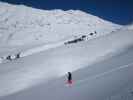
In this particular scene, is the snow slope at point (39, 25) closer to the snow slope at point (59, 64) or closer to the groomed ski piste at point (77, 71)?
the groomed ski piste at point (77, 71)

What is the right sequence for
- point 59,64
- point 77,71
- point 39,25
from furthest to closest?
point 39,25 → point 59,64 → point 77,71

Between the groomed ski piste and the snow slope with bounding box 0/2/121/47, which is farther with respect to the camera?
the snow slope with bounding box 0/2/121/47

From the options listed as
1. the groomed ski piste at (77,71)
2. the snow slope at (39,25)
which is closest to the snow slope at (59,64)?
the groomed ski piste at (77,71)

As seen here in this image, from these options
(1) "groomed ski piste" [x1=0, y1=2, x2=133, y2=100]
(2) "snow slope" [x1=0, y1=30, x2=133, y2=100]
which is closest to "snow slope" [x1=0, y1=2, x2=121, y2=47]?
(1) "groomed ski piste" [x1=0, y1=2, x2=133, y2=100]

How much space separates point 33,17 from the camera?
170 meters

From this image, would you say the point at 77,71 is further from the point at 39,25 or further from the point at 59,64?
the point at 39,25

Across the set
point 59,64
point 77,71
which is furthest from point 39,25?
point 77,71

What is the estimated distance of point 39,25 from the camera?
148500 mm

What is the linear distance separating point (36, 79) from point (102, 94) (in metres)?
17.9

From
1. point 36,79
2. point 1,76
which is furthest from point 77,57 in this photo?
point 1,76

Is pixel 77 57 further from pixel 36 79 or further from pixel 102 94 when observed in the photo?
pixel 102 94

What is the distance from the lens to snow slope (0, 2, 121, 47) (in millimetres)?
116312

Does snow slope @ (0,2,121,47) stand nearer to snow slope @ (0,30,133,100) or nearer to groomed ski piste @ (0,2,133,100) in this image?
groomed ski piste @ (0,2,133,100)

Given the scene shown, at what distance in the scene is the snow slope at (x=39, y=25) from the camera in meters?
116
